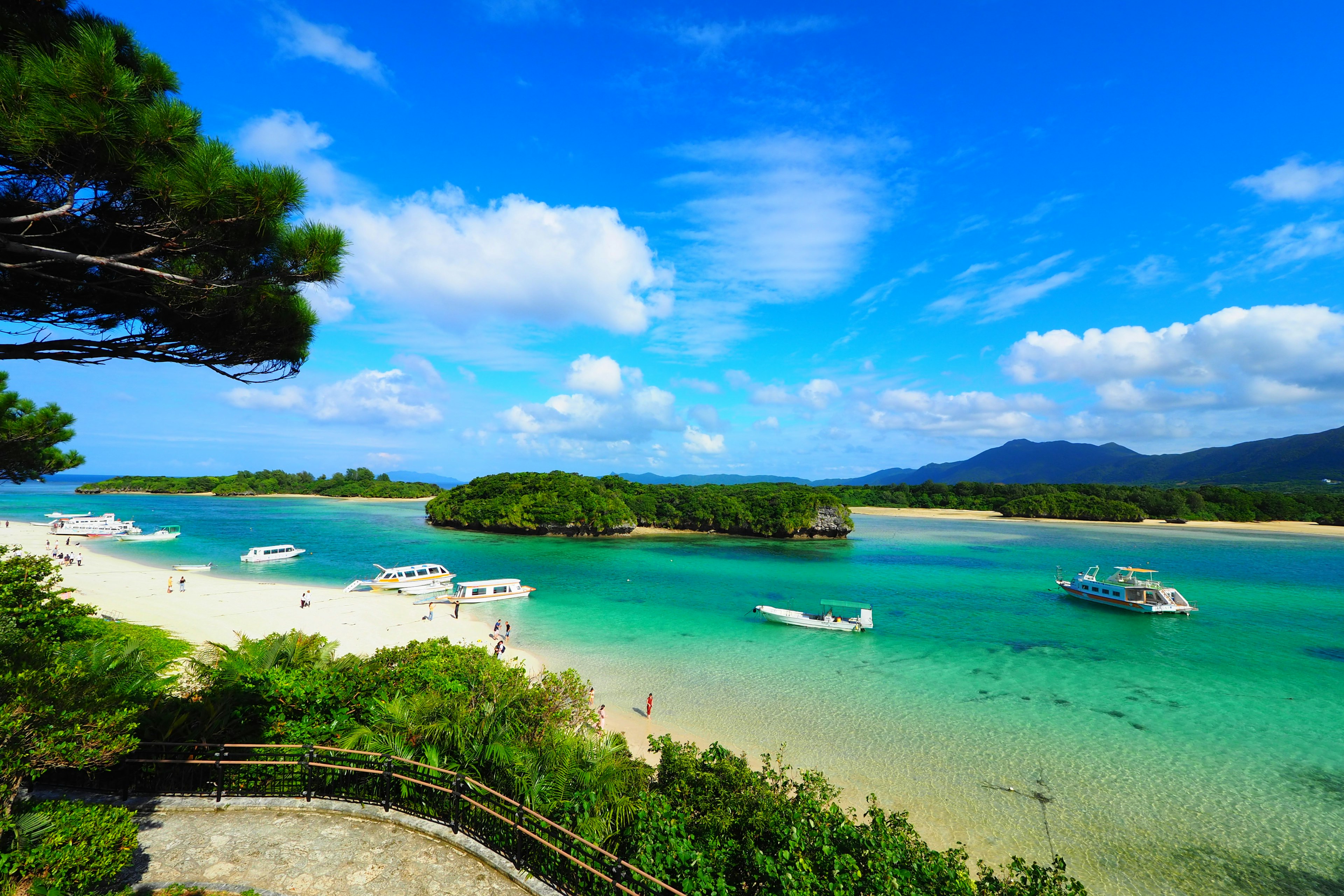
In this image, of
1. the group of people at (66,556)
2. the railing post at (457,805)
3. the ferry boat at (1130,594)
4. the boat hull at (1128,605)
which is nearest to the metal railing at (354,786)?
the railing post at (457,805)

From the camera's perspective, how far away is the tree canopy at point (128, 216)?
5715mm

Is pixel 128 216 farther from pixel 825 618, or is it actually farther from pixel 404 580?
pixel 404 580

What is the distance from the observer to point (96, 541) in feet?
198

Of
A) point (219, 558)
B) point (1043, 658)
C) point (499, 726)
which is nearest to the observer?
point (499, 726)

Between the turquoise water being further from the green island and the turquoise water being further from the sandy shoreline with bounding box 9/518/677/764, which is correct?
the green island

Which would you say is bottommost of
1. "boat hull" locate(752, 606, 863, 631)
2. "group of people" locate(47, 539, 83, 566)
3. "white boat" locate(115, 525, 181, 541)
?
"boat hull" locate(752, 606, 863, 631)

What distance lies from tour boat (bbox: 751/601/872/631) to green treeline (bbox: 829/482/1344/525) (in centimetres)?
7433

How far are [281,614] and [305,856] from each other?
29.1 m

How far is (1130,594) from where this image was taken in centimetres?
3962

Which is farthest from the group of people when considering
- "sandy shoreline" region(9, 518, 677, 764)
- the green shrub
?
the green shrub

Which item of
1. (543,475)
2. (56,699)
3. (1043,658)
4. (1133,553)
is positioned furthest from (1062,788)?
(543,475)

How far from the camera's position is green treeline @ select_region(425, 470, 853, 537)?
82.0m

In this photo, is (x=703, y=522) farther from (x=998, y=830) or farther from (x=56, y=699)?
(x=56, y=699)

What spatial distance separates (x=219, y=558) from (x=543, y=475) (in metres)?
46.1
